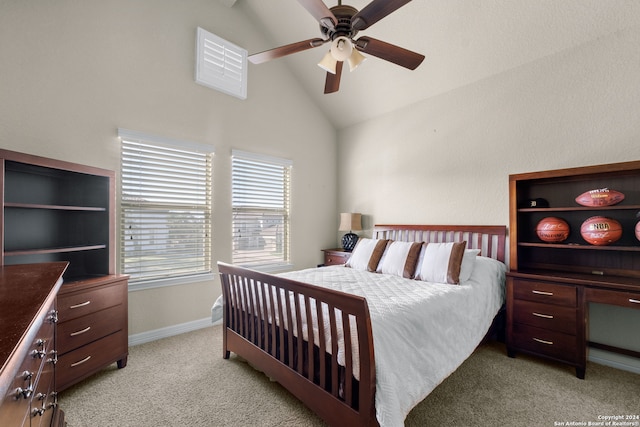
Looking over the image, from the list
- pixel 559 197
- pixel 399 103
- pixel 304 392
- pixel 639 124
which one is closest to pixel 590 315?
pixel 559 197

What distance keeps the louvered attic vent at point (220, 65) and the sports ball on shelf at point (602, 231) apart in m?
3.83

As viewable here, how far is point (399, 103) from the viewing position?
158 inches

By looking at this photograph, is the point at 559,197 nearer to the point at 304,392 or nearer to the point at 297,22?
the point at 304,392

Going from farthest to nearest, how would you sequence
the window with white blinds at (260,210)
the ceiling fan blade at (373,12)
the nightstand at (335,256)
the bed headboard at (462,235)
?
the nightstand at (335,256) < the window with white blinds at (260,210) < the bed headboard at (462,235) < the ceiling fan blade at (373,12)

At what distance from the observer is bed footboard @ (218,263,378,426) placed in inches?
57.6

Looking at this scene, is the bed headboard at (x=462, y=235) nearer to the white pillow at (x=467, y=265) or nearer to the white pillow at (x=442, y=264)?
the white pillow at (x=467, y=265)

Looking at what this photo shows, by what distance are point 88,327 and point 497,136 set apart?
4.17 meters

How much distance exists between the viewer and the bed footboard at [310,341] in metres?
1.46

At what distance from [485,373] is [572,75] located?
2795 millimetres

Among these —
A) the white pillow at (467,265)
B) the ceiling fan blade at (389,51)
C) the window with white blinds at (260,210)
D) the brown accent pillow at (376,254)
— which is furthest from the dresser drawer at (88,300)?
the white pillow at (467,265)

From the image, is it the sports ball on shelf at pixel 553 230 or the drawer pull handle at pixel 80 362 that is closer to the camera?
the drawer pull handle at pixel 80 362

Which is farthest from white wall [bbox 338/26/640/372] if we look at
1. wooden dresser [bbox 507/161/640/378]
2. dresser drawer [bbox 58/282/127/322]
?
dresser drawer [bbox 58/282/127/322]

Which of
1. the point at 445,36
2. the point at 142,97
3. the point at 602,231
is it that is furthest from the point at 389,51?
the point at 142,97

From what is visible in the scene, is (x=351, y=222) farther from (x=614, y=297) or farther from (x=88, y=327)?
(x=88, y=327)
